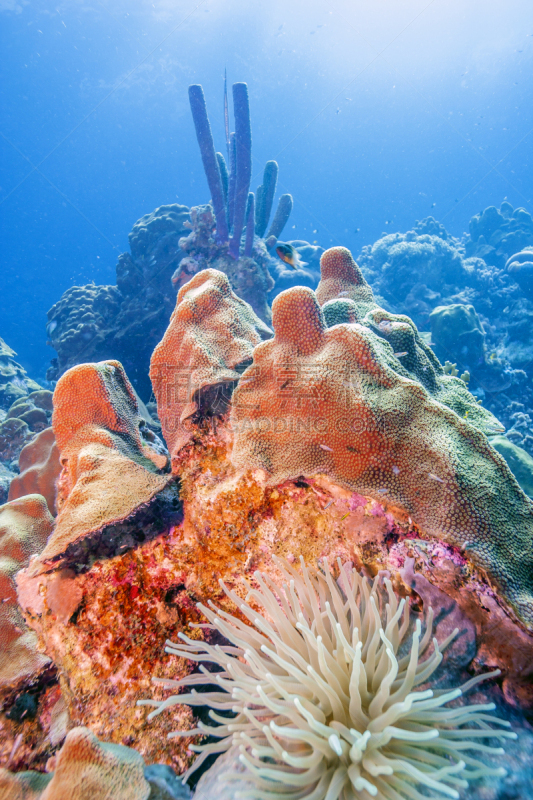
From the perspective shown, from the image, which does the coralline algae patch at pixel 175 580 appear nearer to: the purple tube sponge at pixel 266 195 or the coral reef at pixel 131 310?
the coral reef at pixel 131 310

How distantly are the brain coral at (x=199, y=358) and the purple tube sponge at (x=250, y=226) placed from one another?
270 inches

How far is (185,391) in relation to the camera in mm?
2449

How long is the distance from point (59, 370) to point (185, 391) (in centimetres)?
878

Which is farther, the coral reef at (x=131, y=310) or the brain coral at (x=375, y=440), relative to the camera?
the coral reef at (x=131, y=310)

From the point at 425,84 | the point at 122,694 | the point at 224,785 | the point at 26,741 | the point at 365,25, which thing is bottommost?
the point at 26,741

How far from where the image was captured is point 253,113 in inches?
2445

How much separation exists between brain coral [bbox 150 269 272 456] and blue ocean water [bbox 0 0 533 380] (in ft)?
99.9

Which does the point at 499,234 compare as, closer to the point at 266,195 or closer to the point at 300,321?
the point at 266,195

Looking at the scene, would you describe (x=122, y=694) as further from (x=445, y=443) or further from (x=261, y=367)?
(x=445, y=443)

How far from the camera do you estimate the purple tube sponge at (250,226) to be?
8906 mm

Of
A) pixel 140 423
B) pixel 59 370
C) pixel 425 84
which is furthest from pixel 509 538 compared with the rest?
pixel 425 84

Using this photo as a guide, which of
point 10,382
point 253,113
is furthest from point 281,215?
point 253,113

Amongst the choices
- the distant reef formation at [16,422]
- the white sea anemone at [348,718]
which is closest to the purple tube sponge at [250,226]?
the distant reef formation at [16,422]

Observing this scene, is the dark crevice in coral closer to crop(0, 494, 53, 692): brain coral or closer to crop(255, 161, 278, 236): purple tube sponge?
crop(0, 494, 53, 692): brain coral
